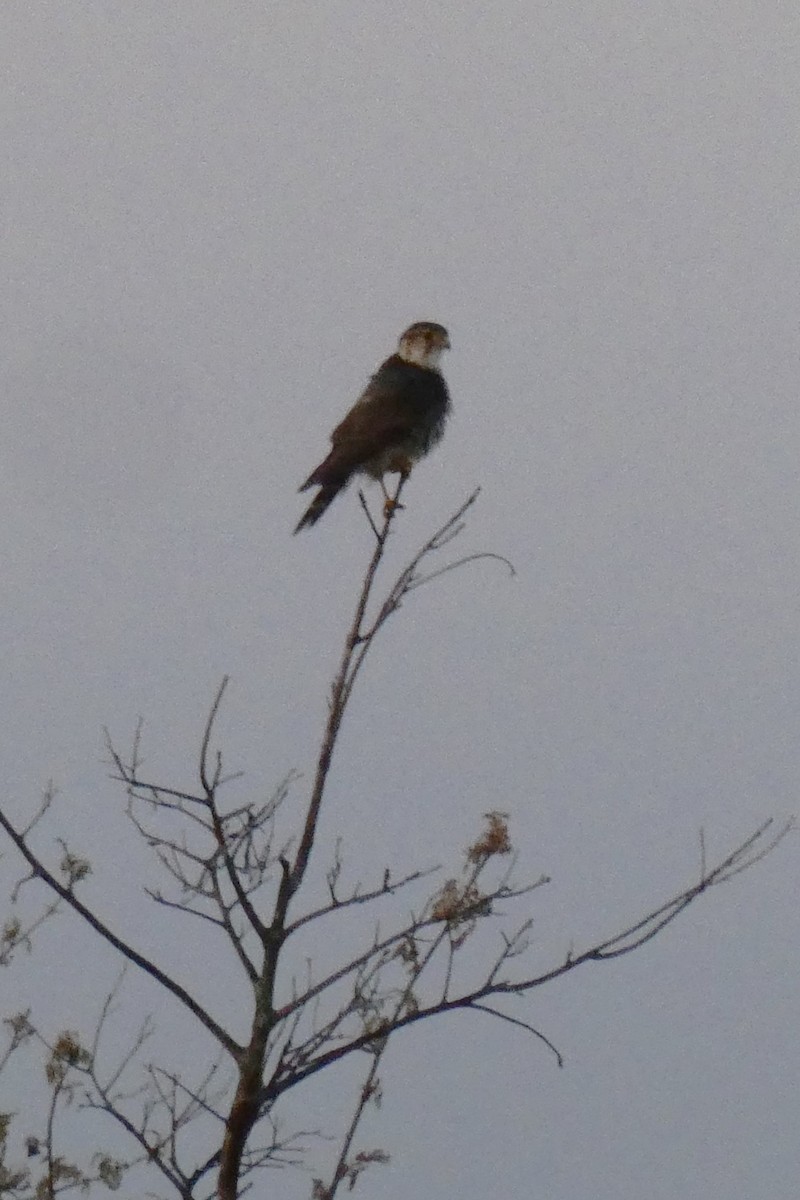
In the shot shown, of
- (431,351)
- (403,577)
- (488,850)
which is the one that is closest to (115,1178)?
(488,850)

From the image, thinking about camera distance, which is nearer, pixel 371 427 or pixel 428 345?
pixel 371 427

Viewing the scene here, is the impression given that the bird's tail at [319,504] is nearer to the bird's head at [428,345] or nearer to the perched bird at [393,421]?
the perched bird at [393,421]

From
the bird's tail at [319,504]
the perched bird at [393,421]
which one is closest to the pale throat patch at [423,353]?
the perched bird at [393,421]

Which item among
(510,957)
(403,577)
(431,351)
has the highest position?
(431,351)

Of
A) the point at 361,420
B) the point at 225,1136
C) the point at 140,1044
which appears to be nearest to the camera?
the point at 225,1136

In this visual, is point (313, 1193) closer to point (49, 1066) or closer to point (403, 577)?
point (49, 1066)

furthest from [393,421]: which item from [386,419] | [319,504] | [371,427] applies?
[319,504]

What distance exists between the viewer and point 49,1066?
444 cm

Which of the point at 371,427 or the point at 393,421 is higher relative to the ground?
the point at 393,421

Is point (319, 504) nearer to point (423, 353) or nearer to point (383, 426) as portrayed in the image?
point (383, 426)

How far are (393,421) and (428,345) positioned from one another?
3.53 ft

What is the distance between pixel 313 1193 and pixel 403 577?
1700 millimetres

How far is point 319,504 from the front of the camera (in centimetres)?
691

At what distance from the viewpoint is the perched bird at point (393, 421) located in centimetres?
708
